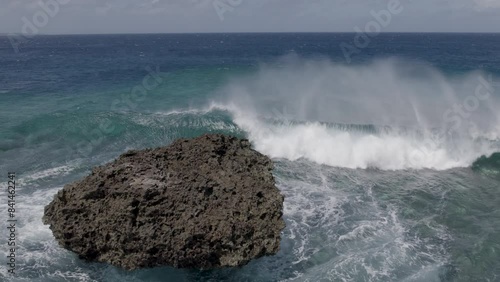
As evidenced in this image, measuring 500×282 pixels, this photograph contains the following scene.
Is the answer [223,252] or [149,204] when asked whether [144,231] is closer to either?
[149,204]

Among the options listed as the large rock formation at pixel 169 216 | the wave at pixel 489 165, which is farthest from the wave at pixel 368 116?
the large rock formation at pixel 169 216

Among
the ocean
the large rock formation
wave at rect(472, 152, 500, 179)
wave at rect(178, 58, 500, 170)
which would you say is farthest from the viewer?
wave at rect(178, 58, 500, 170)

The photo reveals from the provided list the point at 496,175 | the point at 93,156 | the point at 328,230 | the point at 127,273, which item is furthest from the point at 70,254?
the point at 496,175

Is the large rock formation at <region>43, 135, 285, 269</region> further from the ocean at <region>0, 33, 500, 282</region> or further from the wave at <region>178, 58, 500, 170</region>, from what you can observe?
the wave at <region>178, 58, 500, 170</region>

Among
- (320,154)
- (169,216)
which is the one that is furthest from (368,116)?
(169,216)

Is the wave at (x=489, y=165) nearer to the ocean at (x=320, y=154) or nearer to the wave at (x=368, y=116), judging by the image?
the ocean at (x=320, y=154)

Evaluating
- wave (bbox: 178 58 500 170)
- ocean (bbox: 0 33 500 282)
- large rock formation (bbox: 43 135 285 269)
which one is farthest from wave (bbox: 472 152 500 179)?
large rock formation (bbox: 43 135 285 269)
